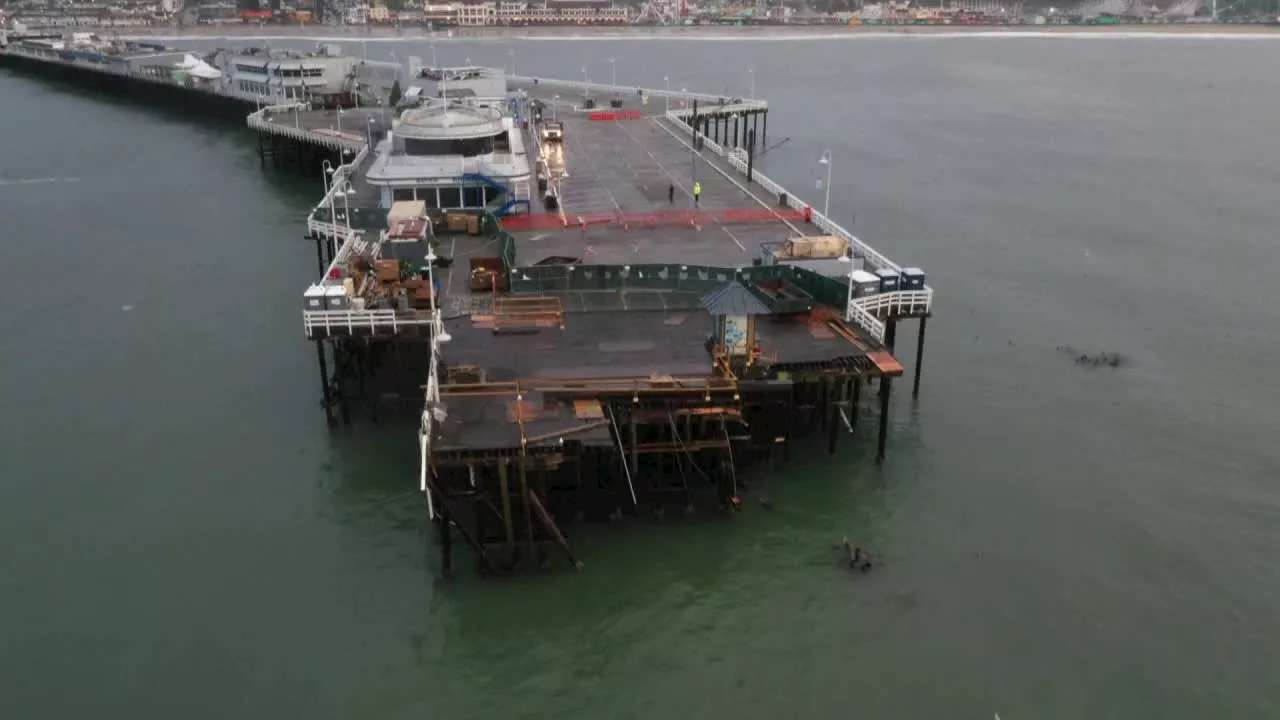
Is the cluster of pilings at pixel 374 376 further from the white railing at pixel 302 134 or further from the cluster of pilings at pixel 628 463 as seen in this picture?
the white railing at pixel 302 134

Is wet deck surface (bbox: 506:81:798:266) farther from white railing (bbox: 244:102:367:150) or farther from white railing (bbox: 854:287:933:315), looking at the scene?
white railing (bbox: 244:102:367:150)

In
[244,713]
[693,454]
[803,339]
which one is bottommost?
[244,713]

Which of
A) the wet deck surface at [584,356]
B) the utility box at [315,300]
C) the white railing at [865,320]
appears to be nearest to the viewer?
the wet deck surface at [584,356]

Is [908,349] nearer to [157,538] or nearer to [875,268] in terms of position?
[875,268]

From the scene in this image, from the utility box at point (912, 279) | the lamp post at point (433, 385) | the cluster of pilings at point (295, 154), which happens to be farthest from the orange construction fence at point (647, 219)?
the cluster of pilings at point (295, 154)

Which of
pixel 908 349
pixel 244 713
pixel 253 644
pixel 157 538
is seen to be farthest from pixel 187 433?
pixel 908 349

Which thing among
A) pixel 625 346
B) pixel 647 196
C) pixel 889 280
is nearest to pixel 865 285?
pixel 889 280
